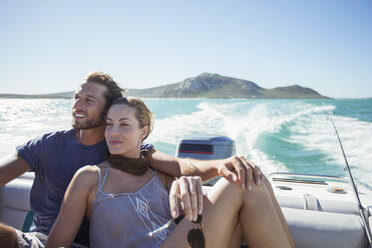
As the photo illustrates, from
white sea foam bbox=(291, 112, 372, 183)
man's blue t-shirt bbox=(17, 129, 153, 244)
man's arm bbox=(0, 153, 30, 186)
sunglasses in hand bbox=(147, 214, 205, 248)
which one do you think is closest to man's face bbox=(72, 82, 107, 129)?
man's blue t-shirt bbox=(17, 129, 153, 244)

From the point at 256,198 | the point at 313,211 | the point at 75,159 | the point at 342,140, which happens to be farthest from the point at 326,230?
the point at 342,140

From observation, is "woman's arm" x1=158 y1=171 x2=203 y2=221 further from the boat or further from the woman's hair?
the boat

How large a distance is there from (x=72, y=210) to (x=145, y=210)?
0.35 m

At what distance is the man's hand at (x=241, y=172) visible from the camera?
1302 mm

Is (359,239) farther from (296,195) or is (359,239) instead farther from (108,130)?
(108,130)

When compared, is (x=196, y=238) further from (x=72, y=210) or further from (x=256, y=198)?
(x=72, y=210)

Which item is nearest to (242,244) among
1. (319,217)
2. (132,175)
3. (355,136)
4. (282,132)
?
(319,217)

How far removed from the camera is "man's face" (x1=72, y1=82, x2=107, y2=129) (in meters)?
1.76

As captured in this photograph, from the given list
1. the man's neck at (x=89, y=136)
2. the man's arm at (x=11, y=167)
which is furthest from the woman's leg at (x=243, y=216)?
the man's arm at (x=11, y=167)

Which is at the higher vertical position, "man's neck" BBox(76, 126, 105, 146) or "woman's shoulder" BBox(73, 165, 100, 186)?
"man's neck" BBox(76, 126, 105, 146)

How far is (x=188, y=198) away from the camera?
44.1 inches

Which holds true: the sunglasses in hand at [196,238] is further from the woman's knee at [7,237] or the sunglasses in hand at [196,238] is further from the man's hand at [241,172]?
the woman's knee at [7,237]

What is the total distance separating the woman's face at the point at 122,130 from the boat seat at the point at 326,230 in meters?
1.02

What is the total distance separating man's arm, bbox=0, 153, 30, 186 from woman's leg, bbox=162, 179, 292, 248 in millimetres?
1004
